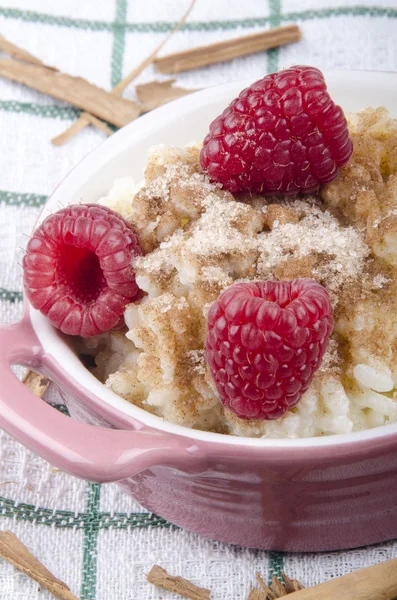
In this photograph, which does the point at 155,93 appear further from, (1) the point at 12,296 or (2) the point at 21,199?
(1) the point at 12,296

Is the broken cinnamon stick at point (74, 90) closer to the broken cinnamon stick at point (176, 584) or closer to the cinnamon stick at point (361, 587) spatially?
the broken cinnamon stick at point (176, 584)

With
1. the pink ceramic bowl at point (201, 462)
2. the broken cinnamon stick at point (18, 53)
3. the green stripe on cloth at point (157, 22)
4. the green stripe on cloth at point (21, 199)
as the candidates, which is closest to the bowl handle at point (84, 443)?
the pink ceramic bowl at point (201, 462)

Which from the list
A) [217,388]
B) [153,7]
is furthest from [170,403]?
[153,7]

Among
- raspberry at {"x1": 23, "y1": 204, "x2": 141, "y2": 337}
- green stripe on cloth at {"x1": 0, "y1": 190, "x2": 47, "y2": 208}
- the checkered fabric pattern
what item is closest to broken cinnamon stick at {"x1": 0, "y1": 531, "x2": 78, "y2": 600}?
the checkered fabric pattern

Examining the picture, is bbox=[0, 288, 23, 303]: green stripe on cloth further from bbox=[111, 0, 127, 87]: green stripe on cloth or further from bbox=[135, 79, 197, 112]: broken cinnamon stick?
bbox=[111, 0, 127, 87]: green stripe on cloth

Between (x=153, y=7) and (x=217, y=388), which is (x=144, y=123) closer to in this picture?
(x=217, y=388)

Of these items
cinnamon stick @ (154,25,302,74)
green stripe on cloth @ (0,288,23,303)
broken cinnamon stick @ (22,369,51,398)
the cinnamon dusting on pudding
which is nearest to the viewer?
the cinnamon dusting on pudding
